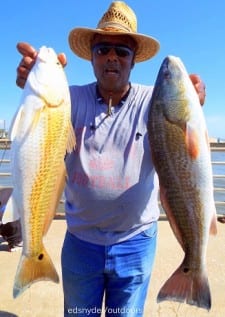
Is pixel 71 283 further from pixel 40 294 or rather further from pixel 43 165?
pixel 40 294

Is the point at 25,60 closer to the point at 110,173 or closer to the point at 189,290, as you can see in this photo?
the point at 110,173

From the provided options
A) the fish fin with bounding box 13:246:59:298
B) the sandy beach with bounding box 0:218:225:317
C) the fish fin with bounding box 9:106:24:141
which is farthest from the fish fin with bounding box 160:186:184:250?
the sandy beach with bounding box 0:218:225:317

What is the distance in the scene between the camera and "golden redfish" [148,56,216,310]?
2527 mm

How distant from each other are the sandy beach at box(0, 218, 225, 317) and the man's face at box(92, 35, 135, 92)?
→ 2513 millimetres

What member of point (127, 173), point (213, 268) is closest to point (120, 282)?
point (127, 173)

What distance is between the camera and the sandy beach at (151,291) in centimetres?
454

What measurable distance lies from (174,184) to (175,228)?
0.94ft

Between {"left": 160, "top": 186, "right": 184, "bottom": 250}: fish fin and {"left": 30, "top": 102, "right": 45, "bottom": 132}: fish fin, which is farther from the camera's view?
{"left": 160, "top": 186, "right": 184, "bottom": 250}: fish fin

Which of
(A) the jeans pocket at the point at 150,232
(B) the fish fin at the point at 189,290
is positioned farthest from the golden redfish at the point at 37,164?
(A) the jeans pocket at the point at 150,232

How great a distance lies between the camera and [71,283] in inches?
121

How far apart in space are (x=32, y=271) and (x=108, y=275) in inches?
28.0

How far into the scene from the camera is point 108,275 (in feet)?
9.86

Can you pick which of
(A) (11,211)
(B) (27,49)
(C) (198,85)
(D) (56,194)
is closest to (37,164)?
(D) (56,194)

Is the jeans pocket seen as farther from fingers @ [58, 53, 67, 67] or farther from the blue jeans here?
fingers @ [58, 53, 67, 67]
